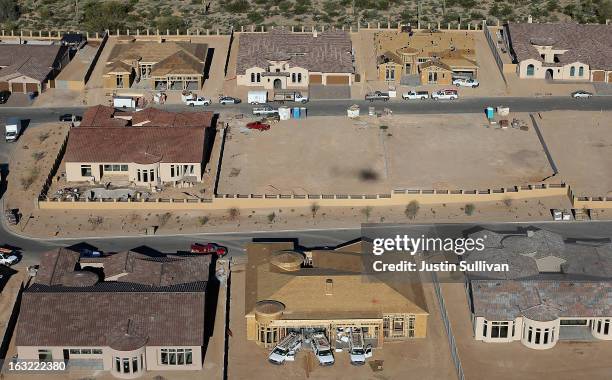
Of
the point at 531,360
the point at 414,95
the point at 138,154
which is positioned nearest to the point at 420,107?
the point at 414,95

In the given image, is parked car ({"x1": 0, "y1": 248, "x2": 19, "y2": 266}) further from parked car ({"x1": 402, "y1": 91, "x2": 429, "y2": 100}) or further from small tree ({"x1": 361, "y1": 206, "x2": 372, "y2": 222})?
parked car ({"x1": 402, "y1": 91, "x2": 429, "y2": 100})

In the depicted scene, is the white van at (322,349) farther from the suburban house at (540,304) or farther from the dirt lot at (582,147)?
the dirt lot at (582,147)

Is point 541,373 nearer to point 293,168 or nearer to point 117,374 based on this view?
point 117,374

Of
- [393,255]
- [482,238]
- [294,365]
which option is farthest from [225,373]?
[482,238]

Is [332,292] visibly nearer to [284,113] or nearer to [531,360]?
[531,360]

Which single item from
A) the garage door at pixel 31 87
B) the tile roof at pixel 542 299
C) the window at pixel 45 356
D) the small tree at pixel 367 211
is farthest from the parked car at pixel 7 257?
the garage door at pixel 31 87
